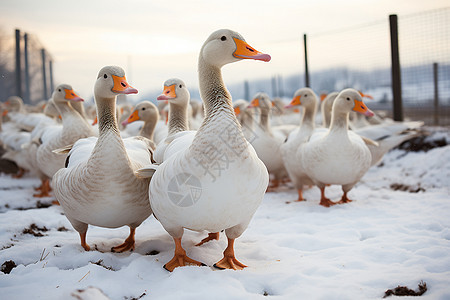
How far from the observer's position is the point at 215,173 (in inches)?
97.6

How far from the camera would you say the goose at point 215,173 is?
98.4 inches

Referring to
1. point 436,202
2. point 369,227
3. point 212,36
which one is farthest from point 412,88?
point 212,36

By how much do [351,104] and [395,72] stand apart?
13.9 ft

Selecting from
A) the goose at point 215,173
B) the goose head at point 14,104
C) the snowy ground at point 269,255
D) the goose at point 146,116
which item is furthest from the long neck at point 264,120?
the goose head at point 14,104

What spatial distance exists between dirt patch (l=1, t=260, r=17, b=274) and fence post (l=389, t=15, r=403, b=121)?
8497 mm

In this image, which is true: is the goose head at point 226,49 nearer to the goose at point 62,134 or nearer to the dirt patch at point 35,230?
the dirt patch at point 35,230

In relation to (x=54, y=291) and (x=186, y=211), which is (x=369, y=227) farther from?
(x=54, y=291)

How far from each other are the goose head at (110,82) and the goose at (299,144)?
3210mm

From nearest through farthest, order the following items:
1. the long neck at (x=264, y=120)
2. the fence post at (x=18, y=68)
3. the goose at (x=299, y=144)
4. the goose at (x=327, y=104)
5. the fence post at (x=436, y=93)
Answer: the fence post at (x=18, y=68) → the goose at (x=299, y=144) → the long neck at (x=264, y=120) → the goose at (x=327, y=104) → the fence post at (x=436, y=93)

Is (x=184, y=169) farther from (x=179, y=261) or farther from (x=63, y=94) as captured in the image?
(x=63, y=94)

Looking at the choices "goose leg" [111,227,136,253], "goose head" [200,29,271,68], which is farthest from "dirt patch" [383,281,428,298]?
"goose leg" [111,227,136,253]

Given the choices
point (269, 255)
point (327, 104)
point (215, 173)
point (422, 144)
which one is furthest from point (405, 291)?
point (422, 144)

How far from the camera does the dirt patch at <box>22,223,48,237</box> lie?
3.80m

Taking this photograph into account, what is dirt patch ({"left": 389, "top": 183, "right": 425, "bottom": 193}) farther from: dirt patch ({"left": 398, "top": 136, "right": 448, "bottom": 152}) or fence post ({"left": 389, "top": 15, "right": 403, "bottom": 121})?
fence post ({"left": 389, "top": 15, "right": 403, "bottom": 121})
